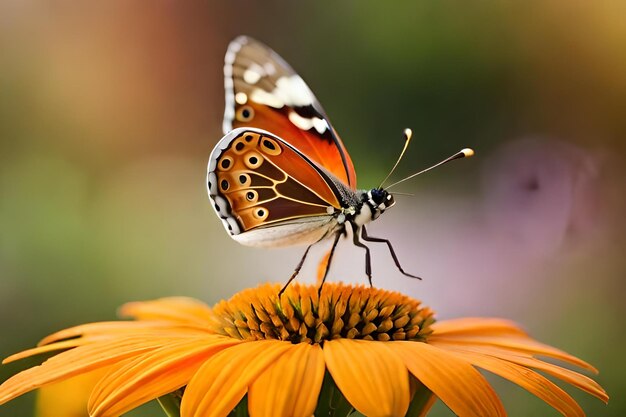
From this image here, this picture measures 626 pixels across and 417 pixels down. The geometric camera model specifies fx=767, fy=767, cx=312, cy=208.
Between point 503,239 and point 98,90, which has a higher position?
point 98,90

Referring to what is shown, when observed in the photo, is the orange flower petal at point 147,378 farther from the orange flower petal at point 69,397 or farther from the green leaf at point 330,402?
the orange flower petal at point 69,397

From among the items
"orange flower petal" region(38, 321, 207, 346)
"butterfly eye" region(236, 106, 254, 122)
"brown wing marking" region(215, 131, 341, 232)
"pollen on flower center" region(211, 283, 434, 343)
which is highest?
"butterfly eye" region(236, 106, 254, 122)

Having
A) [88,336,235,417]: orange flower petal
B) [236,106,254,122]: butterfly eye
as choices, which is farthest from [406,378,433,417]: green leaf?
[236,106,254,122]: butterfly eye

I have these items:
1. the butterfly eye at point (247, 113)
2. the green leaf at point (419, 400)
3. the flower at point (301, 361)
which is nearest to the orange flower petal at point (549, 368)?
the flower at point (301, 361)

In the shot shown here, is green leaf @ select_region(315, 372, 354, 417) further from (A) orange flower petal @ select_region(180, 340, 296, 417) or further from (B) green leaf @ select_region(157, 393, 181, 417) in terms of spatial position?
(B) green leaf @ select_region(157, 393, 181, 417)

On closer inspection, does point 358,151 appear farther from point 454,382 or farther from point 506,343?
point 454,382

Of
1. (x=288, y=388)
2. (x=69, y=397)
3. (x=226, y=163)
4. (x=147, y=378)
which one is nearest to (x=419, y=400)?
(x=288, y=388)

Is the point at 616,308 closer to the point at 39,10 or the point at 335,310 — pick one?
the point at 335,310

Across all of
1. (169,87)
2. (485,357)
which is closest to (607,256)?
(485,357)
